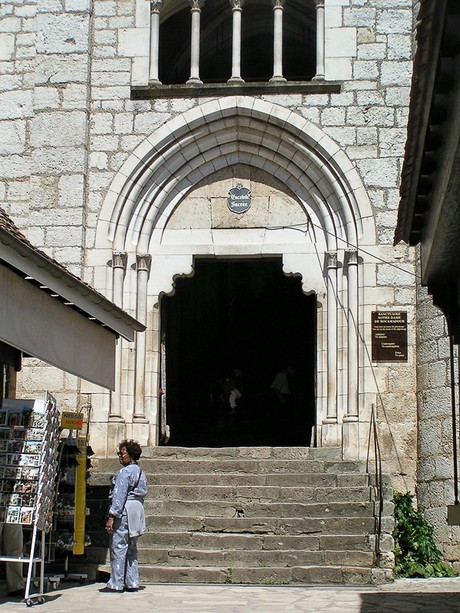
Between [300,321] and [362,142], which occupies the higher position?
[362,142]

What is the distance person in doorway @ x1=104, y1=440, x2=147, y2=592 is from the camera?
10.3m

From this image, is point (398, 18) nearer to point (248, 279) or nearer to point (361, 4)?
point (361, 4)

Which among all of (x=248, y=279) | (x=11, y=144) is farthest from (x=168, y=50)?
(x=248, y=279)

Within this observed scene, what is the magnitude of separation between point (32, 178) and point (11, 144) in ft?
2.26

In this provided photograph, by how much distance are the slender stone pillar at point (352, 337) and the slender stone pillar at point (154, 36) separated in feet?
12.0

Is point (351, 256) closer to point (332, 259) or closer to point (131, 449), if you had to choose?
point (332, 259)

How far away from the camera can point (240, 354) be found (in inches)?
838

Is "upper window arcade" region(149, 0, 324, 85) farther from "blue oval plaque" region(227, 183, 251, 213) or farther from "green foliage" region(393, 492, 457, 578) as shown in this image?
"green foliage" region(393, 492, 457, 578)

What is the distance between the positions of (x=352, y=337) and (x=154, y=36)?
4986 millimetres

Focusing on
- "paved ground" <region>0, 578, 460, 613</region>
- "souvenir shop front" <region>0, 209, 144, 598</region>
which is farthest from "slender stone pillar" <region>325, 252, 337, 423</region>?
"souvenir shop front" <region>0, 209, 144, 598</region>

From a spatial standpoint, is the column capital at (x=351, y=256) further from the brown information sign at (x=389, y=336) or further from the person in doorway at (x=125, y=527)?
the person in doorway at (x=125, y=527)

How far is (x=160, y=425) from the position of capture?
603 inches

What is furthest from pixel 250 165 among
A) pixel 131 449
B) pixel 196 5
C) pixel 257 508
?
pixel 131 449

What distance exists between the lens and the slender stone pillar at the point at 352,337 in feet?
47.5
